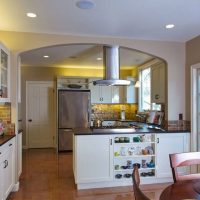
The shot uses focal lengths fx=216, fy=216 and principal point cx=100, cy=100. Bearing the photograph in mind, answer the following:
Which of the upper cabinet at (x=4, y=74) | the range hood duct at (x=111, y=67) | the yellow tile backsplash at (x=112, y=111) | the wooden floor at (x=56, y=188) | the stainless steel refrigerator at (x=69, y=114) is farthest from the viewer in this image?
the yellow tile backsplash at (x=112, y=111)

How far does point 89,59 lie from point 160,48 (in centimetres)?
212

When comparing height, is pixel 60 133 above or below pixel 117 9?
below

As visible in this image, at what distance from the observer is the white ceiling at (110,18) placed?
99.7 inches

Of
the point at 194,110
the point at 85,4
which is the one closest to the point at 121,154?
the point at 194,110

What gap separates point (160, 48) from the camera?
3.98m

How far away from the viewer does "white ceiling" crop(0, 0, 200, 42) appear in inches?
99.7

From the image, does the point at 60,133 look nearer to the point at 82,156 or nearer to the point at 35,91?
the point at 35,91

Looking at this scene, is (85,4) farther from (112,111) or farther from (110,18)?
(112,111)

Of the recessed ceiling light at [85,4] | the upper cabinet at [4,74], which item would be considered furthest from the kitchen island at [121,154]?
the recessed ceiling light at [85,4]

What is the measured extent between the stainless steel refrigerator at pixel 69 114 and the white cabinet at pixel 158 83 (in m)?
2.09

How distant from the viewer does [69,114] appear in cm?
620

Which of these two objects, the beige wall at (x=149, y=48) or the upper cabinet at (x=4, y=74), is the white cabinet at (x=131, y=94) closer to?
the beige wall at (x=149, y=48)

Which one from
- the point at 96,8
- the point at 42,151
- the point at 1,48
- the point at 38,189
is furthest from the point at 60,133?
the point at 96,8

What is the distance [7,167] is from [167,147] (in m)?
2.57
